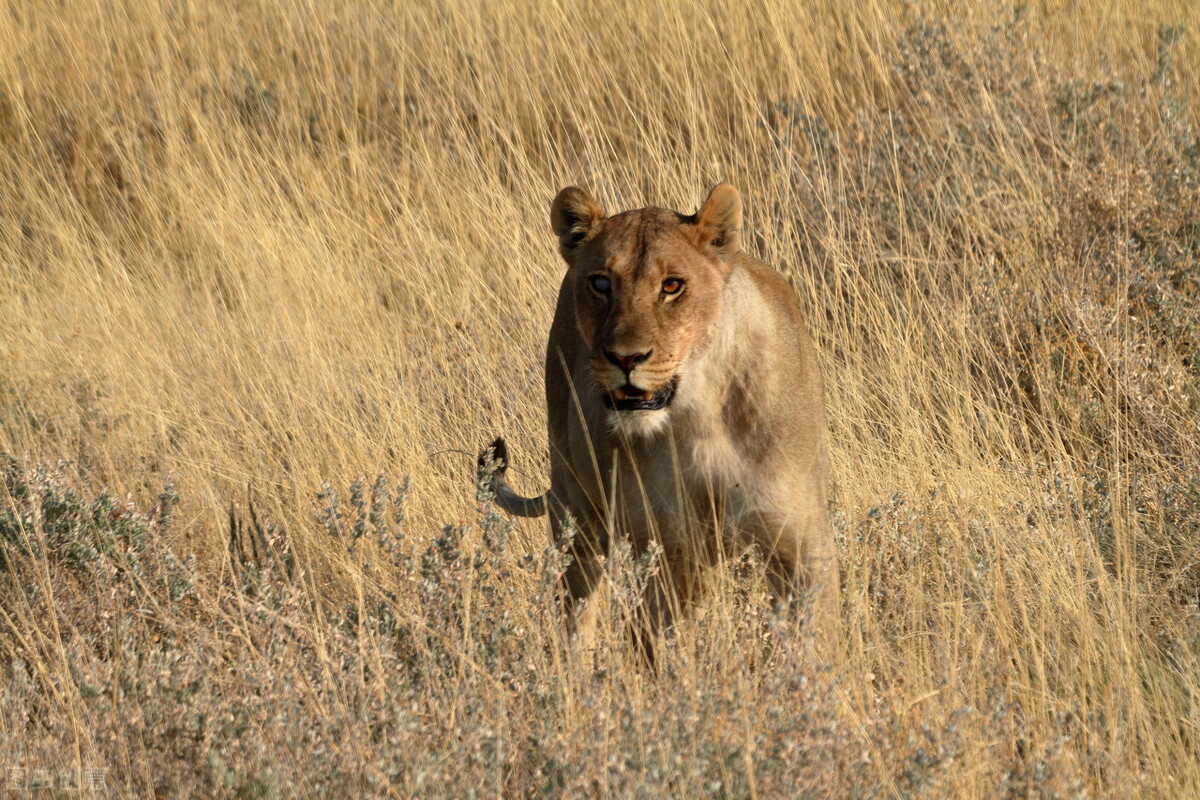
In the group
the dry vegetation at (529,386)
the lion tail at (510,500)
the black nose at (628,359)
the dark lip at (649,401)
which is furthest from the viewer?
the lion tail at (510,500)

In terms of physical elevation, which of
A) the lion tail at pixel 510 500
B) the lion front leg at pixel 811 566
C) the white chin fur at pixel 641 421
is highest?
the white chin fur at pixel 641 421

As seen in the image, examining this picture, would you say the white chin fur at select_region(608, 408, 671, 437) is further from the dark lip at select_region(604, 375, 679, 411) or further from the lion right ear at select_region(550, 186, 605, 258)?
the lion right ear at select_region(550, 186, 605, 258)

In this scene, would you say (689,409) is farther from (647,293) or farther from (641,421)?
(647,293)

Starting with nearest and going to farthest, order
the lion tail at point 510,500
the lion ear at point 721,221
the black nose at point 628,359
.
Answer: the black nose at point 628,359, the lion ear at point 721,221, the lion tail at point 510,500

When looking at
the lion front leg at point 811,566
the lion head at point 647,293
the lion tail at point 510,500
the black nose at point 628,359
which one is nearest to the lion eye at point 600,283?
the lion head at point 647,293

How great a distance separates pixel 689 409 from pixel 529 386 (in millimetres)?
2055

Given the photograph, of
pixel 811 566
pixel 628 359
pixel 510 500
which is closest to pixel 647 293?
pixel 628 359

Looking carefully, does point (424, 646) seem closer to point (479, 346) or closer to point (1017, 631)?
point (1017, 631)

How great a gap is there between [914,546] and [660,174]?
3.06 metres

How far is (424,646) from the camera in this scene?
3.60 metres

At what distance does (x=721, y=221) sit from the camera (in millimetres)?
4234

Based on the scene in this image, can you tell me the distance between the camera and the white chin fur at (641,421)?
3.91 meters

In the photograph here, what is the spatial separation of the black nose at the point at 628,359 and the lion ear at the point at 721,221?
0.58m

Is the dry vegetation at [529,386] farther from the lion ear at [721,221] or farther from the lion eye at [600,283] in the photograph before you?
the lion ear at [721,221]
